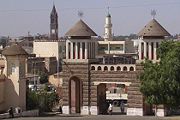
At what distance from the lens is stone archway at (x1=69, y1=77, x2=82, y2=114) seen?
47.8 m

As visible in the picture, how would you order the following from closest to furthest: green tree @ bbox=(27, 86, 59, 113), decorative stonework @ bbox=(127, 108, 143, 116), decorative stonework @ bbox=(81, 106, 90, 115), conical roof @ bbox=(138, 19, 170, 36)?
1. green tree @ bbox=(27, 86, 59, 113)
2. conical roof @ bbox=(138, 19, 170, 36)
3. decorative stonework @ bbox=(127, 108, 143, 116)
4. decorative stonework @ bbox=(81, 106, 90, 115)

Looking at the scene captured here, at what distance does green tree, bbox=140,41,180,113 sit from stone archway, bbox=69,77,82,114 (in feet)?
49.7

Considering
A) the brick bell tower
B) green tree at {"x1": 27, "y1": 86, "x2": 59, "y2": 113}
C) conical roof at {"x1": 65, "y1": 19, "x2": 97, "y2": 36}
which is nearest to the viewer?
green tree at {"x1": 27, "y1": 86, "x2": 59, "y2": 113}

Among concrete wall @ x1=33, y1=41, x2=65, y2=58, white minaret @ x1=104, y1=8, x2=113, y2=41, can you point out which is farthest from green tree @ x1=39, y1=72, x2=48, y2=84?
white minaret @ x1=104, y1=8, x2=113, y2=41

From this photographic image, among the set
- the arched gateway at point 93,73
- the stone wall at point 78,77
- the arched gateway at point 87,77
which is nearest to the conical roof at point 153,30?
the arched gateway at point 93,73

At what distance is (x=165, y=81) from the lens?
32.2 meters

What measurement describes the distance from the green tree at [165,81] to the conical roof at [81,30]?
14303mm

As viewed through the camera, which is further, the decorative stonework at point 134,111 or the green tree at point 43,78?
the green tree at point 43,78

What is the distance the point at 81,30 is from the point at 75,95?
5.85m

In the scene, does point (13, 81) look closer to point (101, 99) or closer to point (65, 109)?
point (65, 109)

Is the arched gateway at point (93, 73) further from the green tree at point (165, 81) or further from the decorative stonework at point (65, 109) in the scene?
the green tree at point (165, 81)

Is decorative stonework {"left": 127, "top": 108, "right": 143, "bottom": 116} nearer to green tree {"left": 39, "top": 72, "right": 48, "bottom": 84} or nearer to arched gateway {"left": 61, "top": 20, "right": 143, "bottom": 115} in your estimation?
arched gateway {"left": 61, "top": 20, "right": 143, "bottom": 115}

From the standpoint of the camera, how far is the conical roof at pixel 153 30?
44.5 m

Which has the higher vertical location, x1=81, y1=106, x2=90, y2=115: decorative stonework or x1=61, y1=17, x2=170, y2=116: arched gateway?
x1=61, y1=17, x2=170, y2=116: arched gateway
